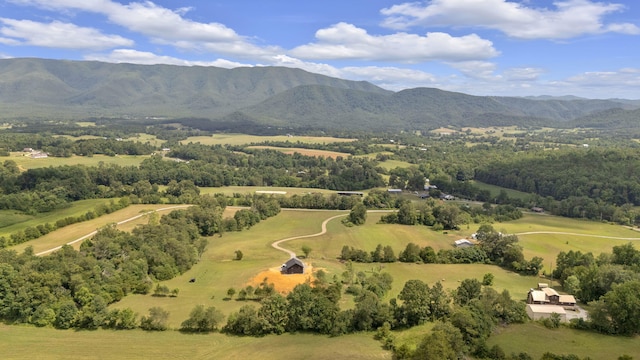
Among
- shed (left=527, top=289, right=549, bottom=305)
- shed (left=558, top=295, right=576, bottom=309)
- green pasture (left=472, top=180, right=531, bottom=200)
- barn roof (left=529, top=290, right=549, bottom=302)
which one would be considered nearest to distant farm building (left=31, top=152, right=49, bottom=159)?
green pasture (left=472, top=180, right=531, bottom=200)

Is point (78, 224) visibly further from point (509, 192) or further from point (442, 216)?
point (509, 192)

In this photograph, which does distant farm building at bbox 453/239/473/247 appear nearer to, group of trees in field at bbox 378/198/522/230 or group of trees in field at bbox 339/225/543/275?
group of trees in field at bbox 339/225/543/275

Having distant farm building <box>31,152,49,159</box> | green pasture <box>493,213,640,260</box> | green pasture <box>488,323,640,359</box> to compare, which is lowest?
green pasture <box>488,323,640,359</box>

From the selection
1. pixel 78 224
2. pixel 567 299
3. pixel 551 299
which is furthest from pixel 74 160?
pixel 567 299

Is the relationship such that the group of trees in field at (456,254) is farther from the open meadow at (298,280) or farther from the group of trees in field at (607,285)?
the group of trees in field at (607,285)

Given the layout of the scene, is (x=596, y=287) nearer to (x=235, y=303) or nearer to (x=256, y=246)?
(x=235, y=303)

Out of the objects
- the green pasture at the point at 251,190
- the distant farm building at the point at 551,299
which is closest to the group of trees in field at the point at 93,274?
the distant farm building at the point at 551,299

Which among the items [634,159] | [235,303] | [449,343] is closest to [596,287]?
[449,343]
